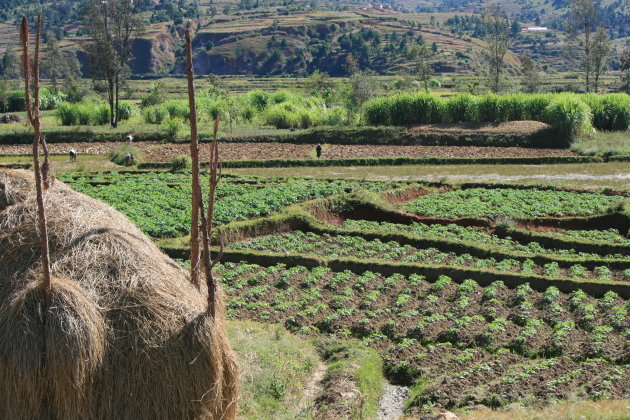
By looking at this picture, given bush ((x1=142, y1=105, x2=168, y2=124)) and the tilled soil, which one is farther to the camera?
bush ((x1=142, y1=105, x2=168, y2=124))

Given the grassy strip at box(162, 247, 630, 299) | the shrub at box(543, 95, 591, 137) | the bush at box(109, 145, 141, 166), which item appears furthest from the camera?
the shrub at box(543, 95, 591, 137)

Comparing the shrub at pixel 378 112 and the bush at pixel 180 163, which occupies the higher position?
the shrub at pixel 378 112

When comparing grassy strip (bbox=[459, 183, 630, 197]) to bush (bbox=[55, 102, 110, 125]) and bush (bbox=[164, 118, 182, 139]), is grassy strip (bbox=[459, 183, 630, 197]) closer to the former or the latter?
bush (bbox=[164, 118, 182, 139])

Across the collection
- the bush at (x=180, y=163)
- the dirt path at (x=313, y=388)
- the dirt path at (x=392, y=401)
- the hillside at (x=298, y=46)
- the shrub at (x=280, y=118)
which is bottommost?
the dirt path at (x=392, y=401)

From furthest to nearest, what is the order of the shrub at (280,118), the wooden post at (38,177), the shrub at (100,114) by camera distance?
1. the shrub at (100,114)
2. the shrub at (280,118)
3. the wooden post at (38,177)

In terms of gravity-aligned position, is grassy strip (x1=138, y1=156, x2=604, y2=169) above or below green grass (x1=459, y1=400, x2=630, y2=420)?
above

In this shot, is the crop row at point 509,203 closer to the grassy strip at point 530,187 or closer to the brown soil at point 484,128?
the grassy strip at point 530,187

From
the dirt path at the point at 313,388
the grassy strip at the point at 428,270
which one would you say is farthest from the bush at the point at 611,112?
the dirt path at the point at 313,388

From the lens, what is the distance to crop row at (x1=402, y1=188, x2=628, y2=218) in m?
26.9

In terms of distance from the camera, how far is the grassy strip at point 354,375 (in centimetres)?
1270

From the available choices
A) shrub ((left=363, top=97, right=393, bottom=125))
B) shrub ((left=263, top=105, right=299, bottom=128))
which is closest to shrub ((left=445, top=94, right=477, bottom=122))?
shrub ((left=363, top=97, right=393, bottom=125))

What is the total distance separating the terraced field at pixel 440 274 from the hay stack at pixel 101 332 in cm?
150

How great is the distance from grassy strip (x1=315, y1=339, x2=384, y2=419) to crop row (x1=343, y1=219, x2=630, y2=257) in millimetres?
8962

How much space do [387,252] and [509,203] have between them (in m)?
8.29
